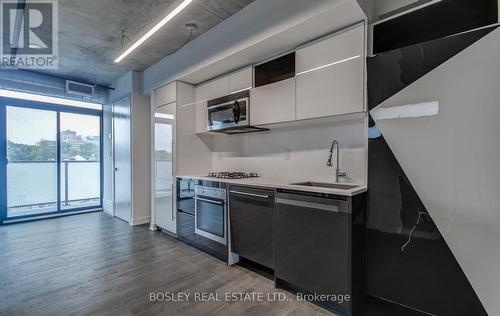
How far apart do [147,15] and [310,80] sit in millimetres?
2000

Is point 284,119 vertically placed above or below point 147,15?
below

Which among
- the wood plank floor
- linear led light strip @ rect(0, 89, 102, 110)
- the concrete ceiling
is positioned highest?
the concrete ceiling

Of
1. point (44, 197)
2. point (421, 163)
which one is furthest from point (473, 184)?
point (44, 197)

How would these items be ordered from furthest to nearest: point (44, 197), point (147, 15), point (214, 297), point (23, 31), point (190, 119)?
1. point (44, 197)
2. point (190, 119)
3. point (23, 31)
4. point (147, 15)
5. point (214, 297)

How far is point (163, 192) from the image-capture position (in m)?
3.68

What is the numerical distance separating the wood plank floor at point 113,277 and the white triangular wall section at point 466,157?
3.68 ft

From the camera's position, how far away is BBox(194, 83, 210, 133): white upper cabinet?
3.35 meters

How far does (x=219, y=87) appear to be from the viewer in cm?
312

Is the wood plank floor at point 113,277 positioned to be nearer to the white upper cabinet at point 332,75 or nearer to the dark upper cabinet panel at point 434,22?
the white upper cabinet at point 332,75

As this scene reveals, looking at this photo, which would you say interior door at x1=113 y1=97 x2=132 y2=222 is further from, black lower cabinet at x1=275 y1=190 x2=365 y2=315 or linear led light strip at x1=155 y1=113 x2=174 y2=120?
black lower cabinet at x1=275 y1=190 x2=365 y2=315

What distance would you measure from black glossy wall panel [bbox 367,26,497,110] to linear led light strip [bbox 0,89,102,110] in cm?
577

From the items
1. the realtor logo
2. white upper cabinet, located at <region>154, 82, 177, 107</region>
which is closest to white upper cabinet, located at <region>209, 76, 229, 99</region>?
white upper cabinet, located at <region>154, 82, 177, 107</region>

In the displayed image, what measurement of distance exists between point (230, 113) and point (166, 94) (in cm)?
138

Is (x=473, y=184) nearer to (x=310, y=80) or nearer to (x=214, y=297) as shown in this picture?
(x=310, y=80)
